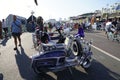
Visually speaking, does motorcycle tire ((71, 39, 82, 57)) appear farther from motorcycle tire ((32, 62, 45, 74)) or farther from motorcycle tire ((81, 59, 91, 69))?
motorcycle tire ((32, 62, 45, 74))

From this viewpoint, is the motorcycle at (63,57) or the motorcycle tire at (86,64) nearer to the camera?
the motorcycle at (63,57)

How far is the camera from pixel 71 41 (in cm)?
876

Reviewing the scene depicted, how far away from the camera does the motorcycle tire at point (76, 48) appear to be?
8.45m

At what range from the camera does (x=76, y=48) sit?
28.0ft

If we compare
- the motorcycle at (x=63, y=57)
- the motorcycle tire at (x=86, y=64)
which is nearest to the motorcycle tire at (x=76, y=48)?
the motorcycle at (x=63, y=57)

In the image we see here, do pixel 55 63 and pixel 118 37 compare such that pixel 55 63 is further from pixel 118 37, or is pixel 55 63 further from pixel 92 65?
pixel 118 37

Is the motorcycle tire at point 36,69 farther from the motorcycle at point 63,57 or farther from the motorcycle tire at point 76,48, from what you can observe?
the motorcycle tire at point 76,48

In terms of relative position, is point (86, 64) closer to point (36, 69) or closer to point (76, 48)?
point (76, 48)

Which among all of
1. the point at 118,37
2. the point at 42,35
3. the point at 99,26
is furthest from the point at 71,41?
the point at 99,26

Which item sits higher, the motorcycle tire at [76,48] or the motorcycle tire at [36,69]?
the motorcycle tire at [76,48]

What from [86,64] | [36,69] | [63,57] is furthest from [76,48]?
[36,69]

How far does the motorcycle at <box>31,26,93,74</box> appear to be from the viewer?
7477mm

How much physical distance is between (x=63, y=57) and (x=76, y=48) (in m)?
1.03

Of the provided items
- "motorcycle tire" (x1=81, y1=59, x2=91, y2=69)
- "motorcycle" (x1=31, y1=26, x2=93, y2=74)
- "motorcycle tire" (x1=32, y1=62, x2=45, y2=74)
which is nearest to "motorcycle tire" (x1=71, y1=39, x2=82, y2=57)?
"motorcycle" (x1=31, y1=26, x2=93, y2=74)
